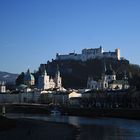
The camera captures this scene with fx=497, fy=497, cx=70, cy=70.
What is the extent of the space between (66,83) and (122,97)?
65.5 metres

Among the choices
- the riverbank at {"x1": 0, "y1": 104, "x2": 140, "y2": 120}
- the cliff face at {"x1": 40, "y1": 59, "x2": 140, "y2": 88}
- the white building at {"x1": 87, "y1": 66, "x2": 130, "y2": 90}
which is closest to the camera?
the riverbank at {"x1": 0, "y1": 104, "x2": 140, "y2": 120}

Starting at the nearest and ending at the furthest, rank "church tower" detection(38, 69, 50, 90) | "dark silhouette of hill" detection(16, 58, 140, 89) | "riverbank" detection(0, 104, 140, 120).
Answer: "riverbank" detection(0, 104, 140, 120) < "dark silhouette of hill" detection(16, 58, 140, 89) < "church tower" detection(38, 69, 50, 90)

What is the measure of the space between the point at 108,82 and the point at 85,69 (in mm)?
19332

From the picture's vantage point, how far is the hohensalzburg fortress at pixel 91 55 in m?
149

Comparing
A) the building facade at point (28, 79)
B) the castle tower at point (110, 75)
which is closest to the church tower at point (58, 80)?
the building facade at point (28, 79)

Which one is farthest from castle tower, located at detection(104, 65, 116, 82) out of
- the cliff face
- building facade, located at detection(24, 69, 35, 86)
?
building facade, located at detection(24, 69, 35, 86)

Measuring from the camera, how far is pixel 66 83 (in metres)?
149

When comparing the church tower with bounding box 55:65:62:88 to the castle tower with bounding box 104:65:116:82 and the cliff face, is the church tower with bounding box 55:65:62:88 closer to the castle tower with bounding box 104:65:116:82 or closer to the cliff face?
the cliff face

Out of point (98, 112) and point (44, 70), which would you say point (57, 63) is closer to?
point (44, 70)

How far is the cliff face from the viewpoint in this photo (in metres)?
141

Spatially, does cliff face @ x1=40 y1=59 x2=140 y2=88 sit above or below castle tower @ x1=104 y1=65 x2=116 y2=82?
above

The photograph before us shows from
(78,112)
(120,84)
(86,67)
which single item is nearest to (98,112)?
(78,112)

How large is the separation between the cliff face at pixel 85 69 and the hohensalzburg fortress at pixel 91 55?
3009 mm

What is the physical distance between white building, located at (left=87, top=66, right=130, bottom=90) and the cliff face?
5.30 metres
